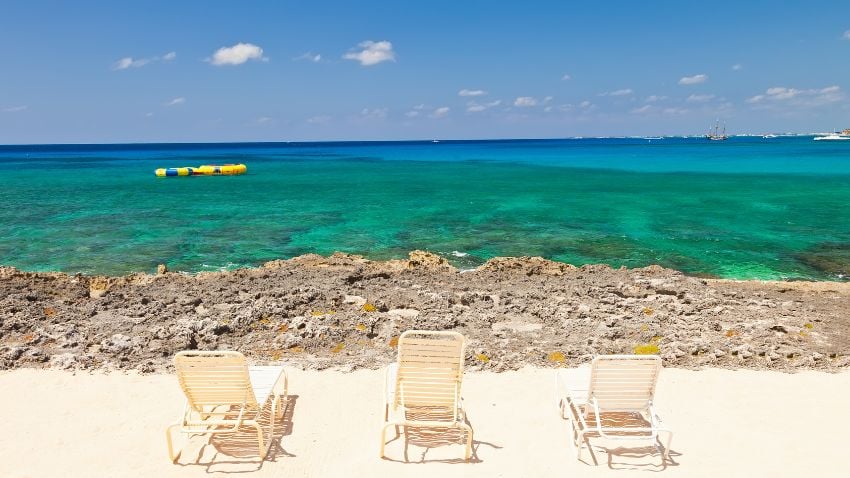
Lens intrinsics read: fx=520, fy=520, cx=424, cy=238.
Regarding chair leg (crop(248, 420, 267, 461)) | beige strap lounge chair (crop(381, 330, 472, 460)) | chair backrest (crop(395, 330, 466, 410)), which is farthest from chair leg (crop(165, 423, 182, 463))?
chair backrest (crop(395, 330, 466, 410))

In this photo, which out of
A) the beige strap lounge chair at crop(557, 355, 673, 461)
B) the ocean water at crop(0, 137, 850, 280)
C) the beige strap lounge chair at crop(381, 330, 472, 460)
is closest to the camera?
the beige strap lounge chair at crop(557, 355, 673, 461)

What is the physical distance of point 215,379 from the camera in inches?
211

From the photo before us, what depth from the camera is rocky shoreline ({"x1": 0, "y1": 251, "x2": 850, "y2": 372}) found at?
7.86 metres

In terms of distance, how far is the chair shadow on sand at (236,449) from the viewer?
532cm

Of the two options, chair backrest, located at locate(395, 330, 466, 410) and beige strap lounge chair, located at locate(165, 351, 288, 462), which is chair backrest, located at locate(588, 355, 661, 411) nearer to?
chair backrest, located at locate(395, 330, 466, 410)

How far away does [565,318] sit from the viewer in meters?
9.38

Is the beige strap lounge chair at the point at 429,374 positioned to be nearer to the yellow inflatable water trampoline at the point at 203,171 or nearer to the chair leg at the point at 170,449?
the chair leg at the point at 170,449

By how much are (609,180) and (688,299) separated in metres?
42.5

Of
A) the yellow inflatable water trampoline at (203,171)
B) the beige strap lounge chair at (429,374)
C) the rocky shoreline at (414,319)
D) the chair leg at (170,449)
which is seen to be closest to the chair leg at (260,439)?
the chair leg at (170,449)

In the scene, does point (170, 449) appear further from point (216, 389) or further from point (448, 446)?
point (448, 446)

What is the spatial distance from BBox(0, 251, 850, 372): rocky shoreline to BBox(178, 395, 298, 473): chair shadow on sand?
172 cm

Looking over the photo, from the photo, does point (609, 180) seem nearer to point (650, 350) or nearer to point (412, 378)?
point (650, 350)

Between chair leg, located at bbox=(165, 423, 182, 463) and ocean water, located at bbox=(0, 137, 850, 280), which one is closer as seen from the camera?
chair leg, located at bbox=(165, 423, 182, 463)

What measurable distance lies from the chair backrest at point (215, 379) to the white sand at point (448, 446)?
0.59 meters
